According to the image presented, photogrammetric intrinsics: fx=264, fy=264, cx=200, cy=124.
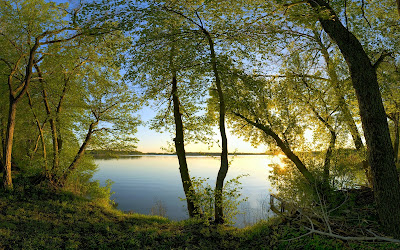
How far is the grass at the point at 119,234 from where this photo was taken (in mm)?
6653

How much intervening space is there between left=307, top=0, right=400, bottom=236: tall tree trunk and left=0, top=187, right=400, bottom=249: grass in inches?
37.1

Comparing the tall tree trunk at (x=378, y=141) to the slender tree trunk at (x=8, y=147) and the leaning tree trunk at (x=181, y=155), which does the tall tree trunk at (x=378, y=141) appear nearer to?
the leaning tree trunk at (x=181, y=155)

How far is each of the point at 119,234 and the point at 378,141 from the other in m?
7.77

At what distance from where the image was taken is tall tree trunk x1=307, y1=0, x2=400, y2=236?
6117mm

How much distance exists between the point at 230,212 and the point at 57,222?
6132mm

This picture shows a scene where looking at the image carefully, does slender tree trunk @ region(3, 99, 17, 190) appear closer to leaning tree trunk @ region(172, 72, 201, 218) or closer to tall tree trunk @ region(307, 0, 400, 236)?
leaning tree trunk @ region(172, 72, 201, 218)

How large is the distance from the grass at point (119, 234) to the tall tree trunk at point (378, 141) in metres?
0.94

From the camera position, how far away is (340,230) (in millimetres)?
6066

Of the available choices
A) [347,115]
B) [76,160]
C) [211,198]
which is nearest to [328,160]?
[347,115]

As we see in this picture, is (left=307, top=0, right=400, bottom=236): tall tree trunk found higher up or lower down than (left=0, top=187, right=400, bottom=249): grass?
higher up

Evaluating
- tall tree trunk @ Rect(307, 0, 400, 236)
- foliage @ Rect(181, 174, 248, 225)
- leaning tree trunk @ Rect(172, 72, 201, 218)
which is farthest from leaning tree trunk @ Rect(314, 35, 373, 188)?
leaning tree trunk @ Rect(172, 72, 201, 218)

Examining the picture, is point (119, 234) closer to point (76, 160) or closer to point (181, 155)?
point (181, 155)

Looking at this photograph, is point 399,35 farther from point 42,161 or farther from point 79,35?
point 42,161

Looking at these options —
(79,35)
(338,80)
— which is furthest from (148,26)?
(338,80)
